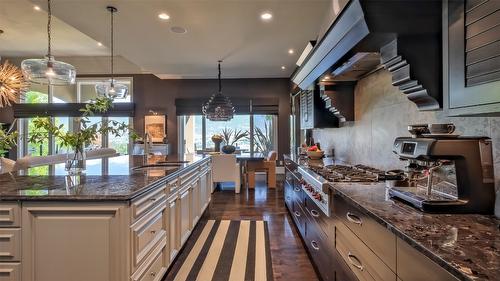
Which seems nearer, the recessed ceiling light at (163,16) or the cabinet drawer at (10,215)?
the cabinet drawer at (10,215)

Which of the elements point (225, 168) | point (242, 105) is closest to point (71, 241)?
point (225, 168)

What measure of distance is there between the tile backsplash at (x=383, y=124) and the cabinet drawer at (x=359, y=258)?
57 centimetres

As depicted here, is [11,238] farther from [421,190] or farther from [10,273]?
[421,190]

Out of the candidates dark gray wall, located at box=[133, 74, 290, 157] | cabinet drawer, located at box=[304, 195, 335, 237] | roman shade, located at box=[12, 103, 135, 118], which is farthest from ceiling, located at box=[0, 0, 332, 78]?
cabinet drawer, located at box=[304, 195, 335, 237]

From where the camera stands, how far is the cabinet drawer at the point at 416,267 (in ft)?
2.67

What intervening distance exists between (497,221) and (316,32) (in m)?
3.87

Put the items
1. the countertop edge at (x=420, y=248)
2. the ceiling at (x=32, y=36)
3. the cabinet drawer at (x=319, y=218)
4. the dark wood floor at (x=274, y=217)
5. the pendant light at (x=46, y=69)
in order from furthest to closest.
A: the ceiling at (x=32, y=36)
the pendant light at (x=46, y=69)
the dark wood floor at (x=274, y=217)
the cabinet drawer at (x=319, y=218)
the countertop edge at (x=420, y=248)

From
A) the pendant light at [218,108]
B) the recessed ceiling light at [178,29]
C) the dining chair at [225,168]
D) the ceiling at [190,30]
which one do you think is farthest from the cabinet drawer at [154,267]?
the pendant light at [218,108]

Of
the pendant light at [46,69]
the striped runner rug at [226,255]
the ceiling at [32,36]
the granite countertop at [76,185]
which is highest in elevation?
the ceiling at [32,36]

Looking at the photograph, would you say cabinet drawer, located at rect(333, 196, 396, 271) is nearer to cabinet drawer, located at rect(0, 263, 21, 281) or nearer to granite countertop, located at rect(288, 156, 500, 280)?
granite countertop, located at rect(288, 156, 500, 280)

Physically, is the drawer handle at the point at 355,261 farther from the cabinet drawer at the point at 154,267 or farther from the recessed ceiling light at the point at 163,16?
the recessed ceiling light at the point at 163,16

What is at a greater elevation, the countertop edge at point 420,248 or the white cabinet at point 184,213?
the countertop edge at point 420,248

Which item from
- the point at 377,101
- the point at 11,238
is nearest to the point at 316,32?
the point at 377,101

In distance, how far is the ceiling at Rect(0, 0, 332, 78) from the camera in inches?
139
